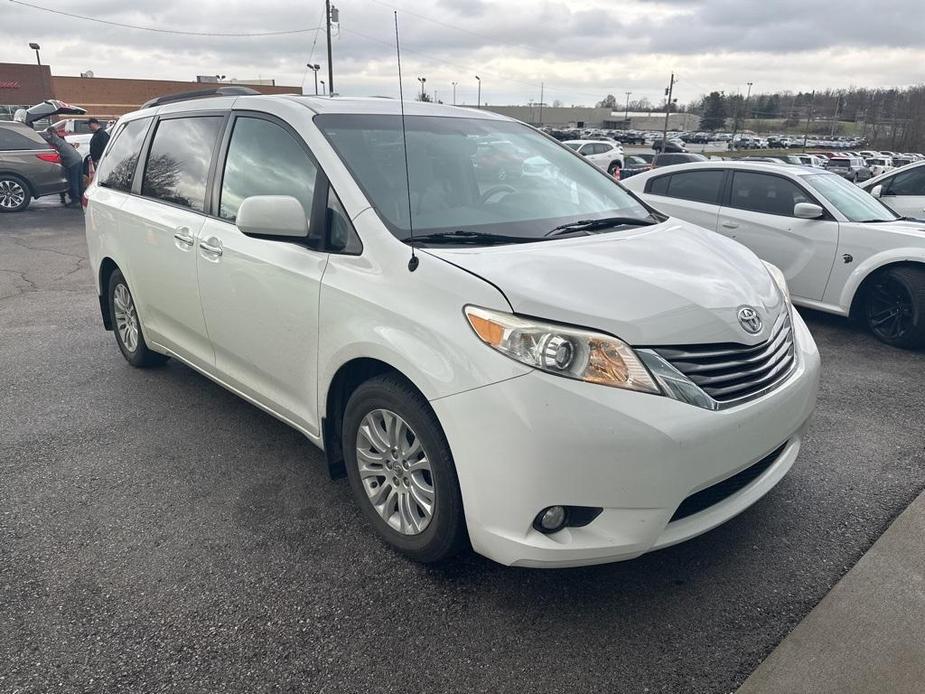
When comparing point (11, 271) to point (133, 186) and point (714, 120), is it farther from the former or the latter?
point (714, 120)

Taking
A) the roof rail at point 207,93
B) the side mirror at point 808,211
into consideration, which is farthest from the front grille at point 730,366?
the side mirror at point 808,211

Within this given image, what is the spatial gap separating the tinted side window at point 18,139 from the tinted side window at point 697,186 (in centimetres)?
1221

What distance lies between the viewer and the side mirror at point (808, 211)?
6.26m

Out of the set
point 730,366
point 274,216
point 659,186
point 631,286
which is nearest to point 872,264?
point 659,186

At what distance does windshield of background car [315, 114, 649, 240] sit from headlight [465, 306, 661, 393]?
709 mm

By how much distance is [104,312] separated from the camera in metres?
5.08

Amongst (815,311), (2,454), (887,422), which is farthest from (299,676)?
(815,311)

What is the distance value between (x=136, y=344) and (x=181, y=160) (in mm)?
1553

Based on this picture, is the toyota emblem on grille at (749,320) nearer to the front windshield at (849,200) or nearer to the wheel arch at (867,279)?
the wheel arch at (867,279)

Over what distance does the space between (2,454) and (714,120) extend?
12019 centimetres

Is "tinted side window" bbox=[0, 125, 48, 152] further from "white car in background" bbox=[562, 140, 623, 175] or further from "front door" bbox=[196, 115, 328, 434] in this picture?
"white car in background" bbox=[562, 140, 623, 175]

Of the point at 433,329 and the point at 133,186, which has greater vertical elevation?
the point at 133,186

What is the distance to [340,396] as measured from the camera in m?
2.92

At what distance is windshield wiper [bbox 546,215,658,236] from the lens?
3.00m
